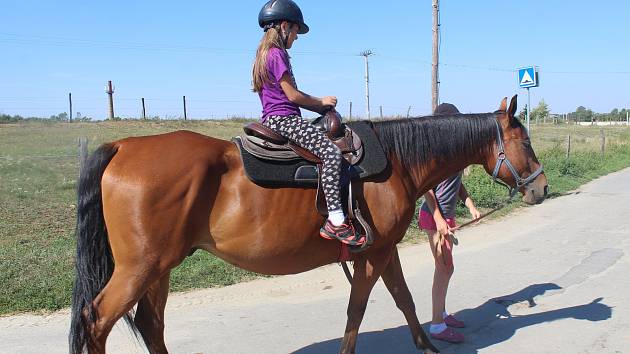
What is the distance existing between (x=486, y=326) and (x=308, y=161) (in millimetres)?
2509

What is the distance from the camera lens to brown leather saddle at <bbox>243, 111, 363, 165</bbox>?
130 inches

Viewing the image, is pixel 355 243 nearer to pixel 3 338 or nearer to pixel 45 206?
pixel 3 338

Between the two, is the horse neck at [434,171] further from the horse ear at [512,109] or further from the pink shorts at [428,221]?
the pink shorts at [428,221]

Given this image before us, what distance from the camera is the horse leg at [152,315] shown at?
3.57 meters

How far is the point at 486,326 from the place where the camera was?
466 cm

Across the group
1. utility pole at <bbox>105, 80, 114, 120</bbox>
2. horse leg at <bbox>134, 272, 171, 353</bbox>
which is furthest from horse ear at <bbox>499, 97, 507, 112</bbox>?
utility pole at <bbox>105, 80, 114, 120</bbox>

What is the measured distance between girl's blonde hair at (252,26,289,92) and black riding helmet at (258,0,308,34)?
6 cm

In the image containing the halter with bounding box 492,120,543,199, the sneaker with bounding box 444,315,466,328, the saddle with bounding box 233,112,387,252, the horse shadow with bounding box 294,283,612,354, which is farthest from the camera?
the sneaker with bounding box 444,315,466,328

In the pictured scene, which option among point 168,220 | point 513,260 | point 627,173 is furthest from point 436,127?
point 627,173

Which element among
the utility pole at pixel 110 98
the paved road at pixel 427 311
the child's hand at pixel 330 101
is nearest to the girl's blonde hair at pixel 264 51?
the child's hand at pixel 330 101

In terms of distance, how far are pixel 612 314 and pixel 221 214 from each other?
385 centimetres

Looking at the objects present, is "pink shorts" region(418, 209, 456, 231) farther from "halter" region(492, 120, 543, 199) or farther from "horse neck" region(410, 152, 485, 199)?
"halter" region(492, 120, 543, 199)

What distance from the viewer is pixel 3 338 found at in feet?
14.0

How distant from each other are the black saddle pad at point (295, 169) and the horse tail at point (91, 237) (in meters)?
0.86
